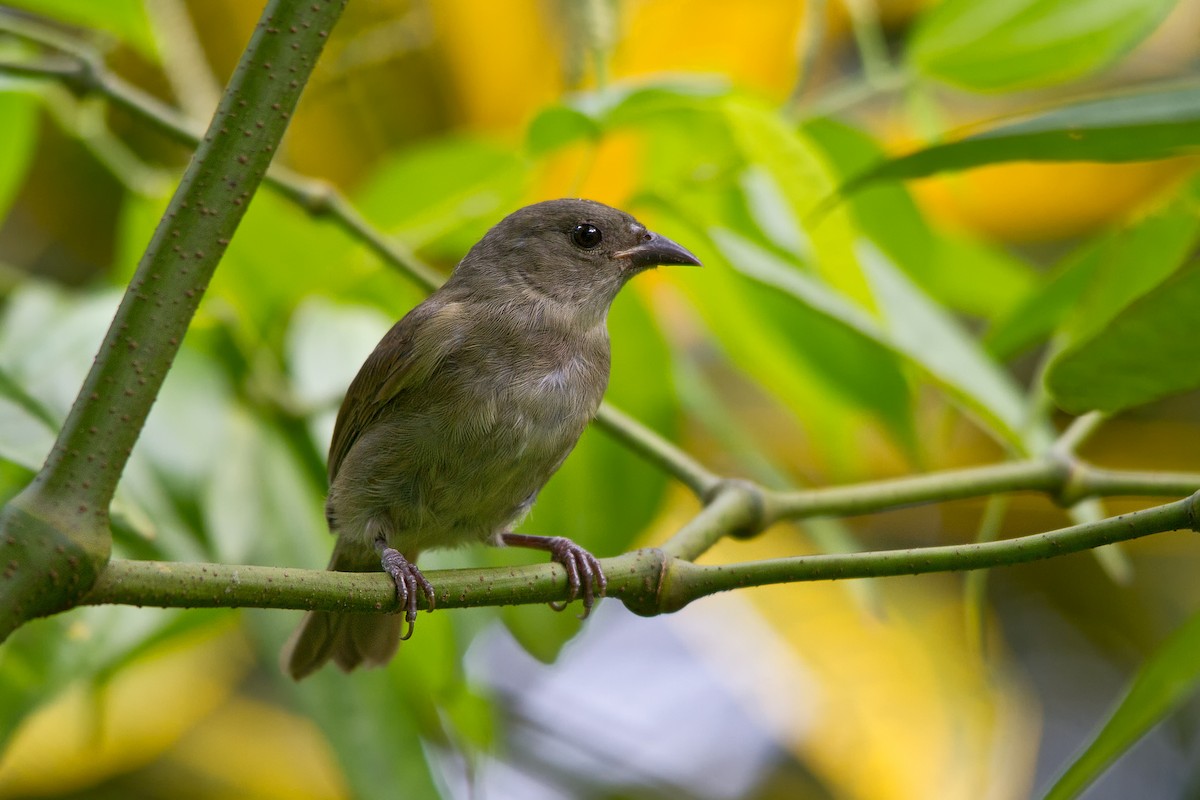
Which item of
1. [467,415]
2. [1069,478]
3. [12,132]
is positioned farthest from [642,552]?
[12,132]

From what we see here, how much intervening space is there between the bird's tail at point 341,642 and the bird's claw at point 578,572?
0.37 meters

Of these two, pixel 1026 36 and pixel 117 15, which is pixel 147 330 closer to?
pixel 117 15

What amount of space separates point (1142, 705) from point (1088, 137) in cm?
94

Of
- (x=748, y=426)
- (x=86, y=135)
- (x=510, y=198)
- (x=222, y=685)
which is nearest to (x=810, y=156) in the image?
(x=510, y=198)

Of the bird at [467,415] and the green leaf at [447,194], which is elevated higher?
the green leaf at [447,194]

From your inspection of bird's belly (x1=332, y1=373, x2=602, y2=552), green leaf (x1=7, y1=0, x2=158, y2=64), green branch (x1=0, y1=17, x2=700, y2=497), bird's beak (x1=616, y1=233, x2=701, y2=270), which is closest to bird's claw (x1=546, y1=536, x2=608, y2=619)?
bird's belly (x1=332, y1=373, x2=602, y2=552)

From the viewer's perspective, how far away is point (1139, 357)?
1.91 metres

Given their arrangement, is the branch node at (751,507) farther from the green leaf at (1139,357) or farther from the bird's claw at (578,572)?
the green leaf at (1139,357)

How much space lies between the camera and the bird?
2543 millimetres

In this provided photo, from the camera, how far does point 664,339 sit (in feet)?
9.39

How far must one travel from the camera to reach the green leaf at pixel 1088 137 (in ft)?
6.63

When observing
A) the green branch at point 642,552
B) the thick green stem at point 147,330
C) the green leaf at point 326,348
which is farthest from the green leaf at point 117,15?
the thick green stem at point 147,330

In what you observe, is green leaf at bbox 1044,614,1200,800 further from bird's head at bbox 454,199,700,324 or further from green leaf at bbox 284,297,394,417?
green leaf at bbox 284,297,394,417

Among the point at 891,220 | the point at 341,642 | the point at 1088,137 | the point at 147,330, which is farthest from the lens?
the point at 891,220
